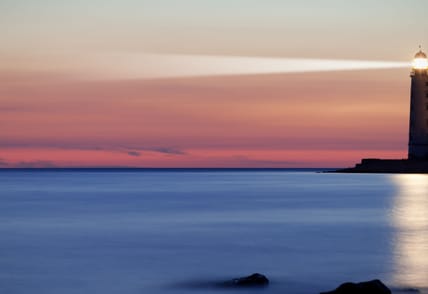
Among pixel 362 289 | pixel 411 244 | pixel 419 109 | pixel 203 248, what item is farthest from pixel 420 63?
pixel 362 289

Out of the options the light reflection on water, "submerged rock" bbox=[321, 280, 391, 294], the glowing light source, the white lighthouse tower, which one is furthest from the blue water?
the glowing light source

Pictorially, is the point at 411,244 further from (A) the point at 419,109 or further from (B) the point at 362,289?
(A) the point at 419,109

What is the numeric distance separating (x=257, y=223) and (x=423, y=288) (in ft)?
62.8

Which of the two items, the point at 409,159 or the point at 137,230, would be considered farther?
the point at 409,159

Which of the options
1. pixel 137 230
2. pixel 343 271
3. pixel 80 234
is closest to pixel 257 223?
pixel 137 230

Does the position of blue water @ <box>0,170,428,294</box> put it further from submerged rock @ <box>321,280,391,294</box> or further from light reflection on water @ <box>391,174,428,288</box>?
submerged rock @ <box>321,280,391,294</box>

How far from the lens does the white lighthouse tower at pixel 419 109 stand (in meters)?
98.1

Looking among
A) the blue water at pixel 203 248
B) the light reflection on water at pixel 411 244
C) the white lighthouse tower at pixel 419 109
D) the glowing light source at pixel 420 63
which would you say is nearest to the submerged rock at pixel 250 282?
the blue water at pixel 203 248

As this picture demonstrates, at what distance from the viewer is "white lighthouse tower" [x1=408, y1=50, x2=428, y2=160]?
A: 322 ft

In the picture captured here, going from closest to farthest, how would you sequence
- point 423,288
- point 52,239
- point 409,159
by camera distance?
point 423,288
point 52,239
point 409,159

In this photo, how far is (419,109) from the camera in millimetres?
98125

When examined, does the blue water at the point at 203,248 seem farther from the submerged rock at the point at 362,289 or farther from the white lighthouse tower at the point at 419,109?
the white lighthouse tower at the point at 419,109

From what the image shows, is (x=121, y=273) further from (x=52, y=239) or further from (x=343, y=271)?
(x=52, y=239)

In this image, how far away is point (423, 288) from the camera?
18344 millimetres
